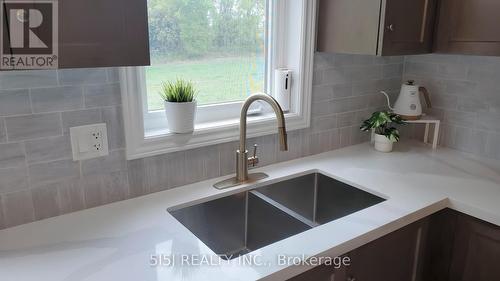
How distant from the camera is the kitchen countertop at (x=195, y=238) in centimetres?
93

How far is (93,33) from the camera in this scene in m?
0.83

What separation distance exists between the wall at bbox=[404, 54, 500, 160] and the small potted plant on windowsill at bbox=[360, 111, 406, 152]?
0.98 feet

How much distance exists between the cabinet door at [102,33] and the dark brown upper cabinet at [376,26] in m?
0.94

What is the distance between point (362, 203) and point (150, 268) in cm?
A: 88

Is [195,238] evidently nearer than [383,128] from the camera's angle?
Yes

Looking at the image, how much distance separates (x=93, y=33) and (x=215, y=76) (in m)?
0.79

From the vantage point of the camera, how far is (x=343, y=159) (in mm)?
1753

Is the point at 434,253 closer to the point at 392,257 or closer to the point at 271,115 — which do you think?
the point at 392,257

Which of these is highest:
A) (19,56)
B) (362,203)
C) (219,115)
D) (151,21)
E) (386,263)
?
(151,21)

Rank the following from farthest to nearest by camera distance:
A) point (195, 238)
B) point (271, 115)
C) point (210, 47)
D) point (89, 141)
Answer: point (271, 115), point (210, 47), point (89, 141), point (195, 238)

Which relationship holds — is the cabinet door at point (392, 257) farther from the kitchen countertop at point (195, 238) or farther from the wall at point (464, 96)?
the wall at point (464, 96)

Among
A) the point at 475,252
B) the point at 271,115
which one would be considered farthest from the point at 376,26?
the point at 475,252

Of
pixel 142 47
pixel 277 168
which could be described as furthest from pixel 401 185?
pixel 142 47

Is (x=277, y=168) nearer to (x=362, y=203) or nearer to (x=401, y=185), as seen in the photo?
(x=362, y=203)
